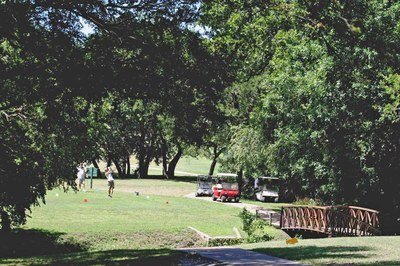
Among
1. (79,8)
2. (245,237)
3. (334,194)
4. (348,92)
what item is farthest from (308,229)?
(79,8)

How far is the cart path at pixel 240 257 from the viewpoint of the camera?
43.8 feet

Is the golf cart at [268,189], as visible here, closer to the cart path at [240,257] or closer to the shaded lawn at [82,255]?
the shaded lawn at [82,255]

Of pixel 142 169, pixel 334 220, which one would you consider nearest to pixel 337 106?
pixel 334 220

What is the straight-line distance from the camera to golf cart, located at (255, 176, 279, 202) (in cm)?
5041

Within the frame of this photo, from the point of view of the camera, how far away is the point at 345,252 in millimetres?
15211

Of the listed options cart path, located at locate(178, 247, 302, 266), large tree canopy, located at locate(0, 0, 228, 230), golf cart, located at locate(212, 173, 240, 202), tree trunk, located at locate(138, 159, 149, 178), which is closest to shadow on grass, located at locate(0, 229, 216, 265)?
cart path, located at locate(178, 247, 302, 266)

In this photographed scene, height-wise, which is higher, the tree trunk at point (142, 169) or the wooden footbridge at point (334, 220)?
the tree trunk at point (142, 169)

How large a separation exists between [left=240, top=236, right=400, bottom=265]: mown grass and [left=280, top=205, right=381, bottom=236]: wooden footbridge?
23.5 feet

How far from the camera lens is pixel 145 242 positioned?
23469mm

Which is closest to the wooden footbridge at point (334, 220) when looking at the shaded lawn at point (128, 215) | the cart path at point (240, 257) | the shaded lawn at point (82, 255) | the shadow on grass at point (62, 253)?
the shaded lawn at point (128, 215)

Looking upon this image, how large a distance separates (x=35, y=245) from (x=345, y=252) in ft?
42.0

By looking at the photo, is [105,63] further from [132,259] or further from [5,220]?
[5,220]

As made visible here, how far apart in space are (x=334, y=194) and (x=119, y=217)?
37.6 feet

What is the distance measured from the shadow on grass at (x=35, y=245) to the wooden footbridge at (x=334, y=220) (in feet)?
39.2
